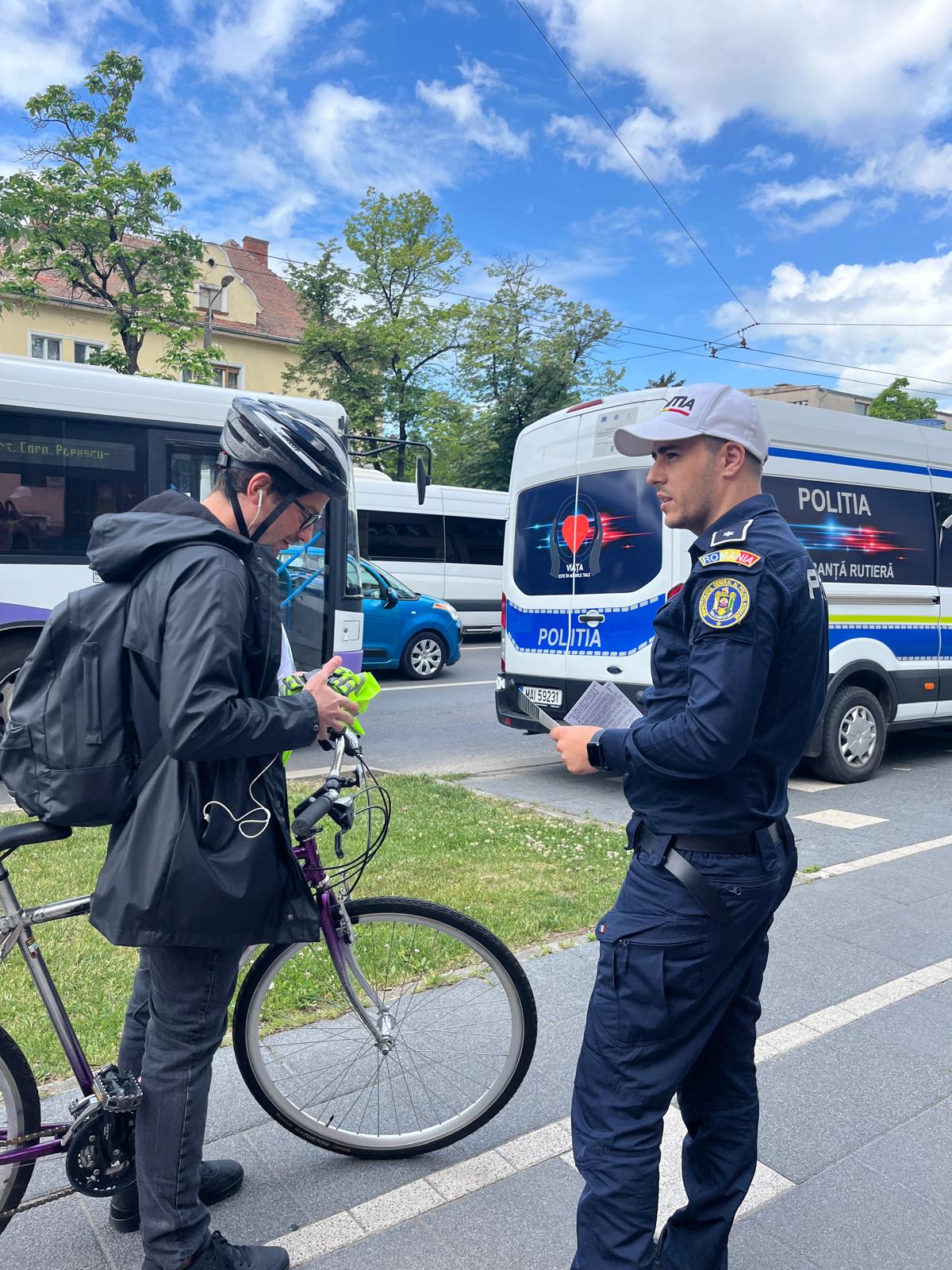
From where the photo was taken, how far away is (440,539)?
692 inches

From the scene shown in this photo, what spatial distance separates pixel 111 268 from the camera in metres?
17.2

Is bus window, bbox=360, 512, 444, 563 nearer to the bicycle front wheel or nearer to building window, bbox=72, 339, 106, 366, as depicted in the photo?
the bicycle front wheel

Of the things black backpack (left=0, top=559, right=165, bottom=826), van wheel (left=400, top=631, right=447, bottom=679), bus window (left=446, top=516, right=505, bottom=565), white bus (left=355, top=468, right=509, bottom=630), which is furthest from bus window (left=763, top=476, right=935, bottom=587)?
bus window (left=446, top=516, right=505, bottom=565)

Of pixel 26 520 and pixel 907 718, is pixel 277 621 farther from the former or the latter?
pixel 907 718

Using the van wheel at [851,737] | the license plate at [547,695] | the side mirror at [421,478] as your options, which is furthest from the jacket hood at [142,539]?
the side mirror at [421,478]

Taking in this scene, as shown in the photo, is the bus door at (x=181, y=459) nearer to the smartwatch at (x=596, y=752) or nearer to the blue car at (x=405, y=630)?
the blue car at (x=405, y=630)

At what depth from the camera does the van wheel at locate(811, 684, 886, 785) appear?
7.36 metres

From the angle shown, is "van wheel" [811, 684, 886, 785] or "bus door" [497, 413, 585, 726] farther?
"van wheel" [811, 684, 886, 785]

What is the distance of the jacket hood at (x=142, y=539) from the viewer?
1.84 metres

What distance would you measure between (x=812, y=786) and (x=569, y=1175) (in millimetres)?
5464

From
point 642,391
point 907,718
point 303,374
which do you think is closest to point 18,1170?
point 642,391

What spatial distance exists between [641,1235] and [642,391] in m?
5.72

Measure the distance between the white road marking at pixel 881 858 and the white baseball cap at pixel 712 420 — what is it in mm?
3911

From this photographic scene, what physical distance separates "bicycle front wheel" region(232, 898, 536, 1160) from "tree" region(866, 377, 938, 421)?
41.9 m
